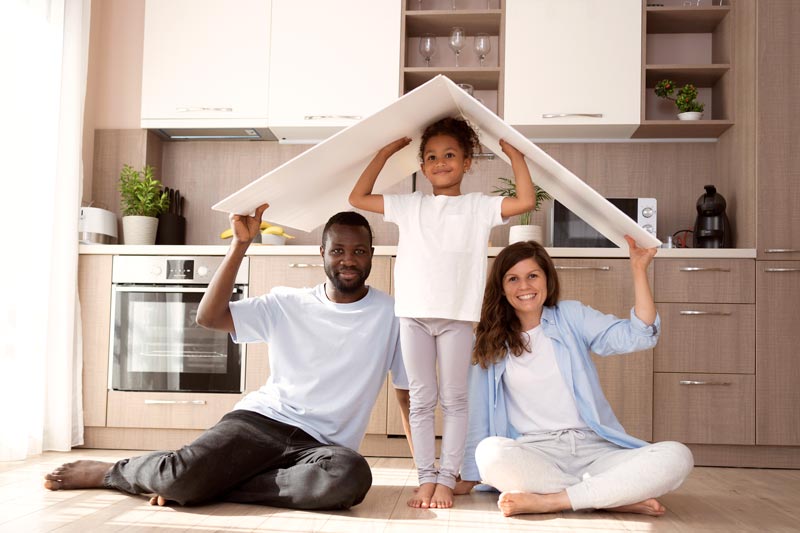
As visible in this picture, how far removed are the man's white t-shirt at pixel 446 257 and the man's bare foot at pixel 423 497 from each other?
523mm

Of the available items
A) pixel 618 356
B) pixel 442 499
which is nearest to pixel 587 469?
pixel 442 499

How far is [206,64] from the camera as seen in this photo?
13.1ft

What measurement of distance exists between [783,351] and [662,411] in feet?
1.92

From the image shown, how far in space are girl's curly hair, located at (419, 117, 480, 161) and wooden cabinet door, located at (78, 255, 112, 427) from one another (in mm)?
1940

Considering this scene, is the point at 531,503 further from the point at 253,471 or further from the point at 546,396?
the point at 253,471

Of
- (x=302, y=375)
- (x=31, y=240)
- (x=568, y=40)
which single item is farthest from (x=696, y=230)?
(x=31, y=240)

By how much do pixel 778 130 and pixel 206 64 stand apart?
9.02 ft

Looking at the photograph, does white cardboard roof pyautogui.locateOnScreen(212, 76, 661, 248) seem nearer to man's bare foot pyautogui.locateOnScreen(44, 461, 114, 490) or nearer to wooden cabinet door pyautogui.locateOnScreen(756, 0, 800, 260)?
man's bare foot pyautogui.locateOnScreen(44, 461, 114, 490)

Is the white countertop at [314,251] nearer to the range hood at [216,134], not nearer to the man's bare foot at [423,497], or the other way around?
the range hood at [216,134]

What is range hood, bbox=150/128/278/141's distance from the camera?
4.12 m

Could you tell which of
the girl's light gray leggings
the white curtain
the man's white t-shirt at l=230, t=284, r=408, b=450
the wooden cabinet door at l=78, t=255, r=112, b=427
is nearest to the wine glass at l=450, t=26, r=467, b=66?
the white curtain

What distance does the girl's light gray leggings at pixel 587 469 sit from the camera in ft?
7.32

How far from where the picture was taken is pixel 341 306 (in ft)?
8.39

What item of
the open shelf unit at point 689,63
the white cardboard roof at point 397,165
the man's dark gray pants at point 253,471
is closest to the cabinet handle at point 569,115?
the open shelf unit at point 689,63
